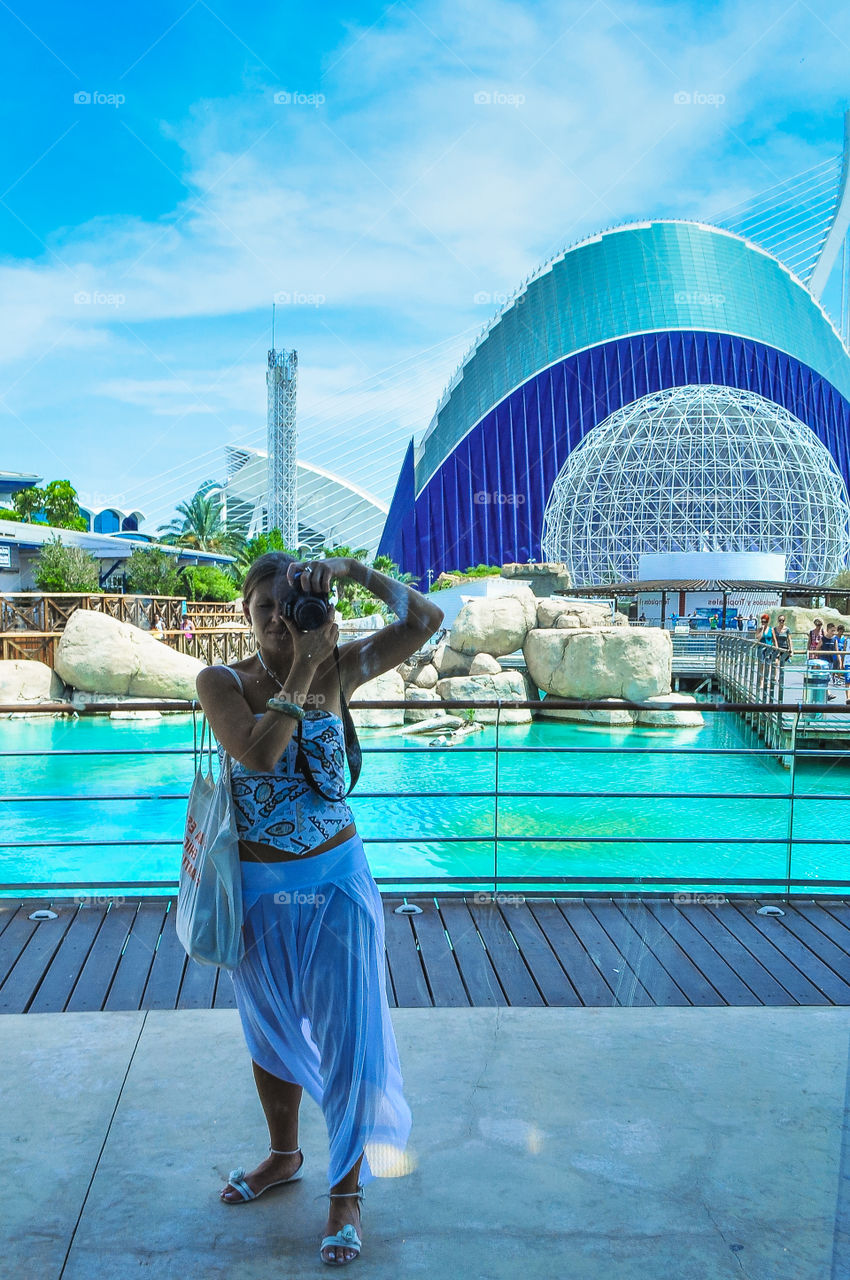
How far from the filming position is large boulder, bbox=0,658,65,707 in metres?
16.2

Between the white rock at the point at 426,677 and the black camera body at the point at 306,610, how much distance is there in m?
15.7

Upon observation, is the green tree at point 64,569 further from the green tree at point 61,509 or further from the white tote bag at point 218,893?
the white tote bag at point 218,893

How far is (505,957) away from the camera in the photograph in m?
3.28

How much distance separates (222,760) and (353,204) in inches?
179

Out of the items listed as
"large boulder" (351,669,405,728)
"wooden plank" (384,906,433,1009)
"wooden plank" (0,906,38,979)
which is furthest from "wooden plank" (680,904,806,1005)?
"large boulder" (351,669,405,728)

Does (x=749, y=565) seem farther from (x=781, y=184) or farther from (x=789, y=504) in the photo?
(x=781, y=184)

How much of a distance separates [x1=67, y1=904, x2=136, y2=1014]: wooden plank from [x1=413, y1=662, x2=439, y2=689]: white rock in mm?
13784

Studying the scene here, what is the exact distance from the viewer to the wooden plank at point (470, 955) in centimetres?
299

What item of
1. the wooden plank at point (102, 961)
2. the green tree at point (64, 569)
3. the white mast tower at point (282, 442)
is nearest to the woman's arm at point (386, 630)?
the wooden plank at point (102, 961)

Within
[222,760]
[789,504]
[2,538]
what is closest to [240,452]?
[789,504]
